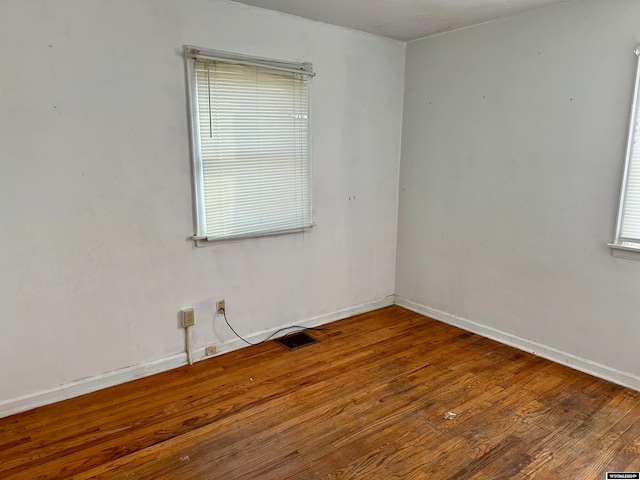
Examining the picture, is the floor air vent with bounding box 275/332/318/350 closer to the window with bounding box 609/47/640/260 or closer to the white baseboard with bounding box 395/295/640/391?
the white baseboard with bounding box 395/295/640/391

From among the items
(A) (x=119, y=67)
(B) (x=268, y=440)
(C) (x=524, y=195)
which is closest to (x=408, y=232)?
(C) (x=524, y=195)

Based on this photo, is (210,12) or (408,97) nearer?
(210,12)

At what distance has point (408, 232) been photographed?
3879 millimetres

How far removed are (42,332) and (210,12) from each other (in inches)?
83.8

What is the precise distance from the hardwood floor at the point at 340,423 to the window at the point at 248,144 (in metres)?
0.99

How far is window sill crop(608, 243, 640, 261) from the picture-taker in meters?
2.49

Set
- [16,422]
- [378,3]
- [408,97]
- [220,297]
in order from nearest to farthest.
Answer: [16,422], [378,3], [220,297], [408,97]

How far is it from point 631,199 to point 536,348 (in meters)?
1.18

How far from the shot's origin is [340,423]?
223 centimetres

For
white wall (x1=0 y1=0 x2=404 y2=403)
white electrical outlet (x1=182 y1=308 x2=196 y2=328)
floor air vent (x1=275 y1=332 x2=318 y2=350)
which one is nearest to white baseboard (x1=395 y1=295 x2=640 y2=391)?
floor air vent (x1=275 y1=332 x2=318 y2=350)

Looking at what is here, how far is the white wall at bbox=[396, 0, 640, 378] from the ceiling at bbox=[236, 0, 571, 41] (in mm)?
151

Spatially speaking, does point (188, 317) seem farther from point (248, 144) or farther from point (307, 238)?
point (248, 144)

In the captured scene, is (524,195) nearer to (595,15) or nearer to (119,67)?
(595,15)

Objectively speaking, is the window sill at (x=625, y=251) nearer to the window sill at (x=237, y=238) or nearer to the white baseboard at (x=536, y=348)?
the white baseboard at (x=536, y=348)
